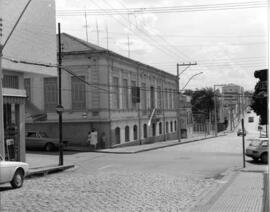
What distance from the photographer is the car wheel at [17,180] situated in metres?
17.5

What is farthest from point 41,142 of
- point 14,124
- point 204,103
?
A: point 204,103

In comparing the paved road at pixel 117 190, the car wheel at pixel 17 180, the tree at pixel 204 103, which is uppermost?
the tree at pixel 204 103

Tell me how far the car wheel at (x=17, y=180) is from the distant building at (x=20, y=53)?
246 inches

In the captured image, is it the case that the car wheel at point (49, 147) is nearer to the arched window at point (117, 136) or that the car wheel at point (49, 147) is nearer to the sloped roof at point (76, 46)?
the arched window at point (117, 136)

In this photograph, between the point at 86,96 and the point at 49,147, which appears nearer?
the point at 49,147

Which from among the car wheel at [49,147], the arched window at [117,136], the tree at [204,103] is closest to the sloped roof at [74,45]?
the arched window at [117,136]

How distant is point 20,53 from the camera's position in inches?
986

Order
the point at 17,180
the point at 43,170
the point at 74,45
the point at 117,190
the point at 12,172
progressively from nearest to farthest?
the point at 117,190, the point at 12,172, the point at 17,180, the point at 43,170, the point at 74,45

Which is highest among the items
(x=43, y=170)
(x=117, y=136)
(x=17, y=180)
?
(x=117, y=136)

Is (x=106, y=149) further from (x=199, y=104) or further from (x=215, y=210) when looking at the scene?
(x=199, y=104)

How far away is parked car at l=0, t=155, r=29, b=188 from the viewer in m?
16.7

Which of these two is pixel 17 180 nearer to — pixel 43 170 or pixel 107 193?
pixel 107 193

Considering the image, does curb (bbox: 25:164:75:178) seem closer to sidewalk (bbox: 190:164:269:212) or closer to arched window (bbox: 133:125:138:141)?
sidewalk (bbox: 190:164:269:212)

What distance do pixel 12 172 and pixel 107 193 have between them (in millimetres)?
3467
